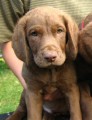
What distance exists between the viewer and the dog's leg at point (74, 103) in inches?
77.6

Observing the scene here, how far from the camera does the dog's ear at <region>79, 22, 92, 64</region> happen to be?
1819 mm

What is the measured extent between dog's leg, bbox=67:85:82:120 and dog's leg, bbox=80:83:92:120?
3 cm

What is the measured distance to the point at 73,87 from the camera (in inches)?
78.1

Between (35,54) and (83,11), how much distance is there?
659 millimetres

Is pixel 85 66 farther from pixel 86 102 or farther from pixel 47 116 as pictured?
pixel 47 116

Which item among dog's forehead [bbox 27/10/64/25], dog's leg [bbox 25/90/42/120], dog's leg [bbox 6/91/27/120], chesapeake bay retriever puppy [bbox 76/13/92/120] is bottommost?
dog's leg [bbox 6/91/27/120]

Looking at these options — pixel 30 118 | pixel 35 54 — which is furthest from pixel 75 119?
pixel 35 54

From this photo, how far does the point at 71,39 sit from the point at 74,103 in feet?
1.14

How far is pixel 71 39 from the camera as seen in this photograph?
6.05ft

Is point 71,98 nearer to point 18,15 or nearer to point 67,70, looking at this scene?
point 67,70

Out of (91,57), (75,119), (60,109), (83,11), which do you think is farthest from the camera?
(83,11)

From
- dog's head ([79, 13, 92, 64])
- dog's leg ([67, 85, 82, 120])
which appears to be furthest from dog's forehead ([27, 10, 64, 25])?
dog's leg ([67, 85, 82, 120])

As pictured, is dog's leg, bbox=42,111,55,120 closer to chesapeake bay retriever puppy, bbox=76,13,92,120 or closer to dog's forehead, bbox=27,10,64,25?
chesapeake bay retriever puppy, bbox=76,13,92,120

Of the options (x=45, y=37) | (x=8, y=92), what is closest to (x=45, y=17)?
(x=45, y=37)
